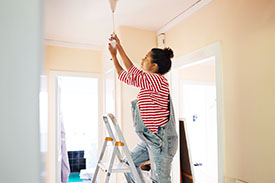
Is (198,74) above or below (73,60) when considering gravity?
below

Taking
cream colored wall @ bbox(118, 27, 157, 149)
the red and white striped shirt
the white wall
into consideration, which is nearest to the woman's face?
the red and white striped shirt

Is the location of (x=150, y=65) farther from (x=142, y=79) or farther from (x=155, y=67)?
(x=142, y=79)

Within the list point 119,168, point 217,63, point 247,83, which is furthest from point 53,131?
point 247,83

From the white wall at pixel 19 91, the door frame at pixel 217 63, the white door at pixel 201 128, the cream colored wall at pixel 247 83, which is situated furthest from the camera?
the white door at pixel 201 128

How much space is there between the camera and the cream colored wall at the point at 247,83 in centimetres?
155

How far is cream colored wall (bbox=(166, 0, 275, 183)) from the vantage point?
61.2 inches

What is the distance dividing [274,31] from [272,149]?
800mm

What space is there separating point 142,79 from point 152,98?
0.21 m

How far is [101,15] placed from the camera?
8.52 feet

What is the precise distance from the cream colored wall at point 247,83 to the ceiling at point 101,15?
18.3 inches

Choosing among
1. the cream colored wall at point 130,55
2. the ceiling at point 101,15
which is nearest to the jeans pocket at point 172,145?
the cream colored wall at point 130,55

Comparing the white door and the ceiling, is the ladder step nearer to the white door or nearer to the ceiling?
the ceiling

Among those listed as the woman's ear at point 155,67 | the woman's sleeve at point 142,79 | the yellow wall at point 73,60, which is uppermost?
the yellow wall at point 73,60

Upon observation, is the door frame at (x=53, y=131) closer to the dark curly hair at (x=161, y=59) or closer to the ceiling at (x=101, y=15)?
the ceiling at (x=101, y=15)
